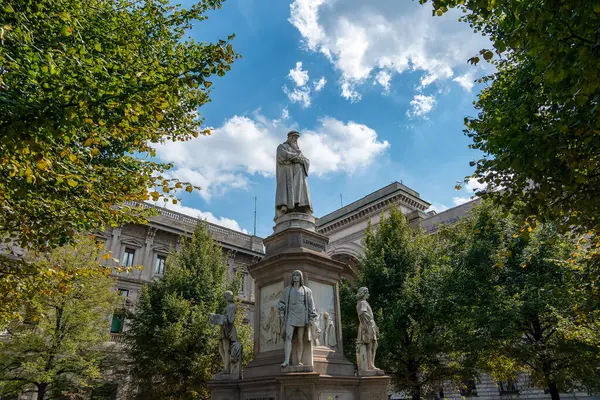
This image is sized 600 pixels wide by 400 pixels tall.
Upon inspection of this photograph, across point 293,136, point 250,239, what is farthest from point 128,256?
point 293,136

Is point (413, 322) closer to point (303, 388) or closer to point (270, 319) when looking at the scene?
point (270, 319)

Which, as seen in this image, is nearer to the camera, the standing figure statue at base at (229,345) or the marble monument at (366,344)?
the marble monument at (366,344)

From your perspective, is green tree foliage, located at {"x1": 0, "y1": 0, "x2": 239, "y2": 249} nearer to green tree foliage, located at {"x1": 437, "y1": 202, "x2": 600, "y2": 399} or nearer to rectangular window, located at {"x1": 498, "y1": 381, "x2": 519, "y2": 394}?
green tree foliage, located at {"x1": 437, "y1": 202, "x2": 600, "y2": 399}

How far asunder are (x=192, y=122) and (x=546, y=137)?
416 inches

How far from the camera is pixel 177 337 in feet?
61.6

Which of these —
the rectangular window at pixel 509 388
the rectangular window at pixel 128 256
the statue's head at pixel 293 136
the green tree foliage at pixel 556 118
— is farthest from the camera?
the rectangular window at pixel 128 256

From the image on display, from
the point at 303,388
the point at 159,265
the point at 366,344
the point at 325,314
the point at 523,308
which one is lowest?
the point at 303,388

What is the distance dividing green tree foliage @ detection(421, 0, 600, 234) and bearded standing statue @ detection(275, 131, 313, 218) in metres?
4.81

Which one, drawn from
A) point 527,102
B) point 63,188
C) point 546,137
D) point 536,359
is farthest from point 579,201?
point 536,359

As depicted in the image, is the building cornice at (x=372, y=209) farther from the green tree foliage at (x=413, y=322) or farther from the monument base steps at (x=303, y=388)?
the monument base steps at (x=303, y=388)

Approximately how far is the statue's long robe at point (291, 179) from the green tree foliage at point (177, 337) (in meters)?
11.0

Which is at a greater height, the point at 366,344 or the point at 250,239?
the point at 250,239

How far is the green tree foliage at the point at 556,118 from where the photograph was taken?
4844 millimetres

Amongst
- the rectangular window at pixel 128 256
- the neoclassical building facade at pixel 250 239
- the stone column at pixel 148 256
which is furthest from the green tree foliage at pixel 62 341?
the stone column at pixel 148 256
